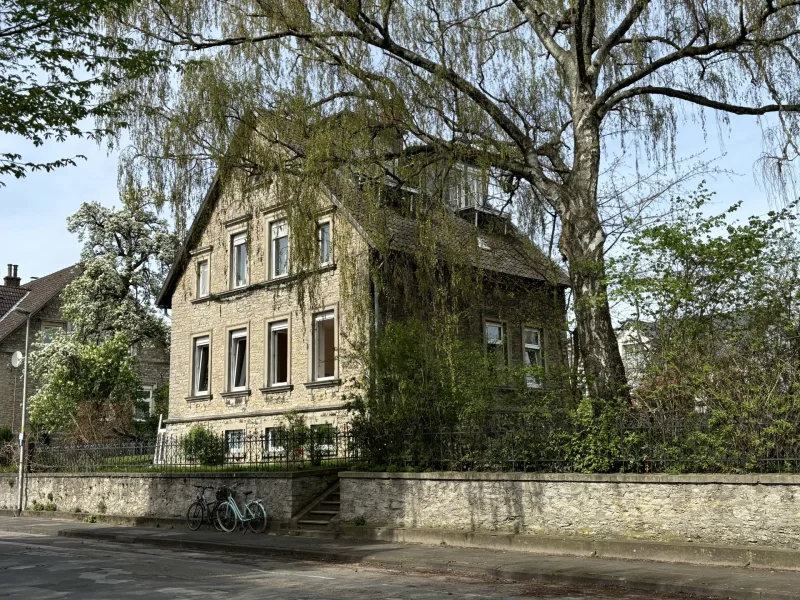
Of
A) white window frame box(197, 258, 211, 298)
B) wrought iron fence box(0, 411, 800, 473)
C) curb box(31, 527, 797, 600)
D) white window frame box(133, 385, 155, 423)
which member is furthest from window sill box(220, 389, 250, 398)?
white window frame box(133, 385, 155, 423)

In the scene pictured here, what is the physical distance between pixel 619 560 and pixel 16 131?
11.1 metres

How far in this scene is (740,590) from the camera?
10.4 meters

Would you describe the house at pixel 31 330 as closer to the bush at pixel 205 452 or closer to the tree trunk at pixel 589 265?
the bush at pixel 205 452

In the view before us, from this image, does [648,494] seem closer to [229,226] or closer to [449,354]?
[449,354]

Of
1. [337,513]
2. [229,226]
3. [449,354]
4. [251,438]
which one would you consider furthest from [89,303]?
[449,354]

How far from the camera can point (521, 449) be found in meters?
16.0

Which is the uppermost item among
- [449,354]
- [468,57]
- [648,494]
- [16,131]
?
[468,57]

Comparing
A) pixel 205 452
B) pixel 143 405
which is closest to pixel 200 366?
pixel 205 452

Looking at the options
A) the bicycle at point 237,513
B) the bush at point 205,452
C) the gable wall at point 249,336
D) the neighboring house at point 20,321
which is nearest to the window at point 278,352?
the gable wall at point 249,336

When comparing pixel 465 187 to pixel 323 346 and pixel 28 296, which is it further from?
pixel 28 296

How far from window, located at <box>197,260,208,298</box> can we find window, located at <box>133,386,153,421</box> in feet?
38.4

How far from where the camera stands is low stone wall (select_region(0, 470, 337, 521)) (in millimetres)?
19703

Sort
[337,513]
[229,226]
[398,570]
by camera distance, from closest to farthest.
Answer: [398,570] < [337,513] < [229,226]

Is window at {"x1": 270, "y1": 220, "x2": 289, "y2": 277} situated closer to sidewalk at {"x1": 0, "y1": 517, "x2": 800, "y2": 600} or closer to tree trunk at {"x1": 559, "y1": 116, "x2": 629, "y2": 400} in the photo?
sidewalk at {"x1": 0, "y1": 517, "x2": 800, "y2": 600}
